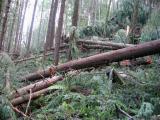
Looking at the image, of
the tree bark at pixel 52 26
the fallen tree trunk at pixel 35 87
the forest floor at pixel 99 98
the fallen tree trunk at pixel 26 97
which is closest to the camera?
the forest floor at pixel 99 98

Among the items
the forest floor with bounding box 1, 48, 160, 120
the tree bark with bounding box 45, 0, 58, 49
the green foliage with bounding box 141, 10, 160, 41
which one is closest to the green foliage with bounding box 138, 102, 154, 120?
the forest floor with bounding box 1, 48, 160, 120

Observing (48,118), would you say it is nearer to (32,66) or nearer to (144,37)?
(144,37)

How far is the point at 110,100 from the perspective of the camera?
6.29m

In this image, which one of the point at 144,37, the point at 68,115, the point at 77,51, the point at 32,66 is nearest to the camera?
the point at 68,115

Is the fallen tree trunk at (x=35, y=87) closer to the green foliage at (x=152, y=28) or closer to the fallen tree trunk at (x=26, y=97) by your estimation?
the fallen tree trunk at (x=26, y=97)

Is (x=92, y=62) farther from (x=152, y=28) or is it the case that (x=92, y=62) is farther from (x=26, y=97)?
(x=152, y=28)

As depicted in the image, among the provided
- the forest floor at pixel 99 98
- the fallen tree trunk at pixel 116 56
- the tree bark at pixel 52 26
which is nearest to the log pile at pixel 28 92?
the forest floor at pixel 99 98

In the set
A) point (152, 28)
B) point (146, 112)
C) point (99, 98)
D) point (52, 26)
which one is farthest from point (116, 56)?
point (52, 26)

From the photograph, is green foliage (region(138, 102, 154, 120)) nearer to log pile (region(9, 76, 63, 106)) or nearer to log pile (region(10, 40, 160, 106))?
log pile (region(10, 40, 160, 106))

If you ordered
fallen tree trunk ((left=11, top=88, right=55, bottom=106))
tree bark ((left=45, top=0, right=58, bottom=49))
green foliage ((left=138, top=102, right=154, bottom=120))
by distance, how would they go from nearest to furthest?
green foliage ((left=138, top=102, right=154, bottom=120)) < fallen tree trunk ((left=11, top=88, right=55, bottom=106)) < tree bark ((left=45, top=0, right=58, bottom=49))

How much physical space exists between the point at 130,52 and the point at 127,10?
40.6 feet

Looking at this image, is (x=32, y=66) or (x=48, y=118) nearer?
(x=48, y=118)

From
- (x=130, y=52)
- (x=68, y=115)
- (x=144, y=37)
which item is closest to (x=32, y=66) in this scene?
(x=144, y=37)

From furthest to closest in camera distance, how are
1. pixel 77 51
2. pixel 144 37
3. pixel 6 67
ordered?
pixel 77 51 < pixel 144 37 < pixel 6 67
